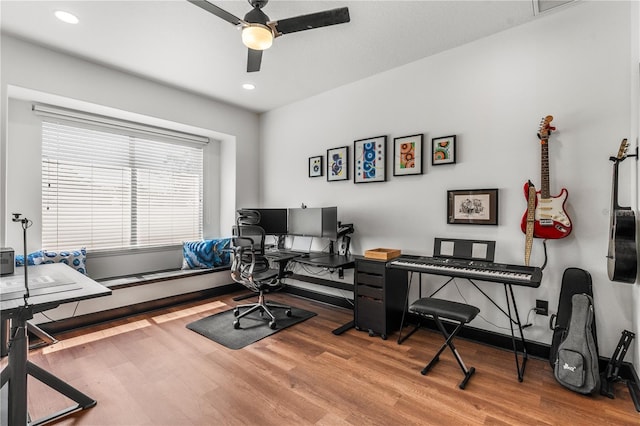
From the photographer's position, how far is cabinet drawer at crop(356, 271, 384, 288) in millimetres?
2948

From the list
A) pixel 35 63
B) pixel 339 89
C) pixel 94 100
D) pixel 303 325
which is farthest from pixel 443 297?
pixel 35 63

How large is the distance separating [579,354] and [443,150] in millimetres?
1919

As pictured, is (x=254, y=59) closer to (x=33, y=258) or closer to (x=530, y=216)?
(x=530, y=216)

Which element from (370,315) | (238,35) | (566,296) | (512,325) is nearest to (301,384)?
(370,315)

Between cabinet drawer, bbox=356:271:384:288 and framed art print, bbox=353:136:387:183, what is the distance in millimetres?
1109

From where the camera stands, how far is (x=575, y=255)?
7.75ft

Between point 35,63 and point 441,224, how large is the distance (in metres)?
4.19

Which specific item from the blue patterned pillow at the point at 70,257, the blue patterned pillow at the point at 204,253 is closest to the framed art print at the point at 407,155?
the blue patterned pillow at the point at 204,253

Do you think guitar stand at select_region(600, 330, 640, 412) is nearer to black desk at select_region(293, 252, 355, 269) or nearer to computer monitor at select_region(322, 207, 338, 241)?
black desk at select_region(293, 252, 355, 269)

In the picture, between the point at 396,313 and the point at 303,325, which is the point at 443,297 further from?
the point at 303,325

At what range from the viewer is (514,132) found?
2.64m

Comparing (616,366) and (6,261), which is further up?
(6,261)

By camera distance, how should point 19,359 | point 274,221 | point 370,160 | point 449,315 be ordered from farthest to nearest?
point 274,221 → point 370,160 → point 449,315 → point 19,359

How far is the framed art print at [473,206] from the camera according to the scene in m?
2.73
